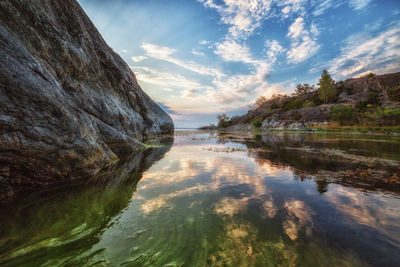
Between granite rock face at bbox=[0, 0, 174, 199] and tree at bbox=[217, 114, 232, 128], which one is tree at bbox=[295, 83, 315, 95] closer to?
tree at bbox=[217, 114, 232, 128]

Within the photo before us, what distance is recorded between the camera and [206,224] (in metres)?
3.24

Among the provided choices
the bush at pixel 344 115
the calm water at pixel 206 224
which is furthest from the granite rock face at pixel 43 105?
the bush at pixel 344 115

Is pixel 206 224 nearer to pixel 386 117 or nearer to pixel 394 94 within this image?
pixel 386 117

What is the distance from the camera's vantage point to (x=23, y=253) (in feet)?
7.64

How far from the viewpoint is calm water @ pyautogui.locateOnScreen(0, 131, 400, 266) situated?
2332mm

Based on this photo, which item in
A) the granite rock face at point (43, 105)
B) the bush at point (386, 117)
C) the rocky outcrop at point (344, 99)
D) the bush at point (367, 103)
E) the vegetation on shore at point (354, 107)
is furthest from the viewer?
the rocky outcrop at point (344, 99)

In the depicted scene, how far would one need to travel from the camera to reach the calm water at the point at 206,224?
233 centimetres

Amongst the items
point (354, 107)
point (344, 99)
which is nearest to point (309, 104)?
point (344, 99)

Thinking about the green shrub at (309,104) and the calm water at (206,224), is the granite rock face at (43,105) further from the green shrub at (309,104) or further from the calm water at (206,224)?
the green shrub at (309,104)

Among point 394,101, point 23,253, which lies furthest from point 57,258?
point 394,101

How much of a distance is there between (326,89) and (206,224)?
313 feet

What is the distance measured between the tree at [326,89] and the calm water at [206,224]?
89369mm

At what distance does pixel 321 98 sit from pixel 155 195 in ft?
317

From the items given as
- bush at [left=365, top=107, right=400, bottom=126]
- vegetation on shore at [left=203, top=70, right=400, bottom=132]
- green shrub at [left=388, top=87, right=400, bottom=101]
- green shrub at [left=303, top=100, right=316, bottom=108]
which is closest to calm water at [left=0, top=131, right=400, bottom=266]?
vegetation on shore at [left=203, top=70, right=400, bottom=132]
